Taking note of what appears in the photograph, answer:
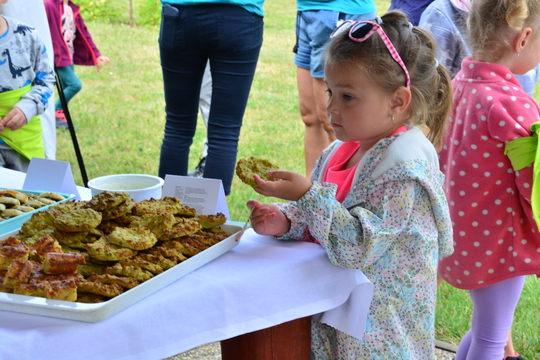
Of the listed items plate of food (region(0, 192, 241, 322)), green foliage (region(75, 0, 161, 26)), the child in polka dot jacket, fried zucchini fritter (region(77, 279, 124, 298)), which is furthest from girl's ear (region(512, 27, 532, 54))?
green foliage (region(75, 0, 161, 26))

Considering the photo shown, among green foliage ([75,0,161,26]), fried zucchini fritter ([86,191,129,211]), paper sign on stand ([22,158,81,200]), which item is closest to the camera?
fried zucchini fritter ([86,191,129,211])

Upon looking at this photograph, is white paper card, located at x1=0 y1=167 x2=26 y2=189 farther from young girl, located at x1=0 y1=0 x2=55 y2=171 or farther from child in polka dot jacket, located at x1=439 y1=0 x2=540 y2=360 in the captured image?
child in polka dot jacket, located at x1=439 y1=0 x2=540 y2=360

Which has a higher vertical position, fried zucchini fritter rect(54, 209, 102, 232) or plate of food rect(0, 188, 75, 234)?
fried zucchini fritter rect(54, 209, 102, 232)

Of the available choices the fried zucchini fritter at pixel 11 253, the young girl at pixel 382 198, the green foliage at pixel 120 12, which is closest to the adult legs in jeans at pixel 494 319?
the young girl at pixel 382 198

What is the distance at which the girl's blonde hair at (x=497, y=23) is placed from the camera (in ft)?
6.50

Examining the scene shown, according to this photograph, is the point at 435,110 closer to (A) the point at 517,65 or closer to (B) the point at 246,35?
(A) the point at 517,65

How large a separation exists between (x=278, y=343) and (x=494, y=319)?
3.44 ft

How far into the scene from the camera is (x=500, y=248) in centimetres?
203

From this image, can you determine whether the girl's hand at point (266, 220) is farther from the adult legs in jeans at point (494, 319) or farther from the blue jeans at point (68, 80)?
the blue jeans at point (68, 80)

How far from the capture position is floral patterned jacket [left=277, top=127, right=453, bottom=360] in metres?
1.32

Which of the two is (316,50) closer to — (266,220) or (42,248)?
(266,220)

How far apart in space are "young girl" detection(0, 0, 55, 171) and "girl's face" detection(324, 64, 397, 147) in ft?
5.47

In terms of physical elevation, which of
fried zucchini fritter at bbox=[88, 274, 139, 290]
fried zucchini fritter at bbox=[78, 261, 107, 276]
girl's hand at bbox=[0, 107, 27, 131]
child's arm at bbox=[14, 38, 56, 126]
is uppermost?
fried zucchini fritter at bbox=[88, 274, 139, 290]

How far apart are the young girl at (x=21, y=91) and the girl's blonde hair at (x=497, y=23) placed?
1.87 m
